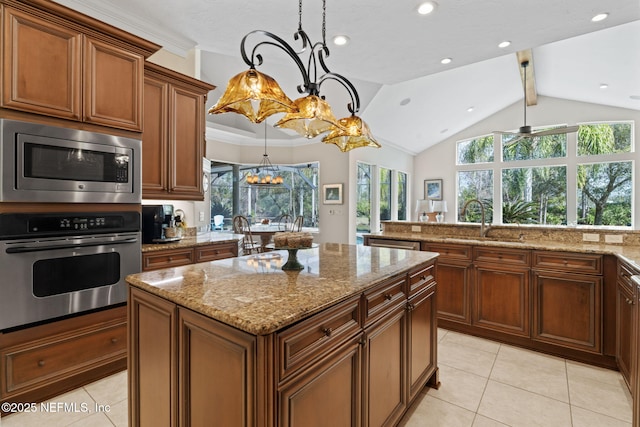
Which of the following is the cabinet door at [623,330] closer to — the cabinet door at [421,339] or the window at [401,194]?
the cabinet door at [421,339]

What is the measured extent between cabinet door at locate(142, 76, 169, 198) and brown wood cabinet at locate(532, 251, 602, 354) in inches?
133

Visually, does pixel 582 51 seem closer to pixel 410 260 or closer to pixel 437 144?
pixel 437 144

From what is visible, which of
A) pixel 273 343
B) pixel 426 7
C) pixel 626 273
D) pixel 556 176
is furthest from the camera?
pixel 556 176

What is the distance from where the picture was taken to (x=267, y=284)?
1.38 meters

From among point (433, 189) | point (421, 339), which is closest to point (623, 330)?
point (421, 339)

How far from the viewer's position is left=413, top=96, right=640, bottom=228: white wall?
6.85 meters

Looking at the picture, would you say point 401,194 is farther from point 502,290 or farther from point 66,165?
point 66,165

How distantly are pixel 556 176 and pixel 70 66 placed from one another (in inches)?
359

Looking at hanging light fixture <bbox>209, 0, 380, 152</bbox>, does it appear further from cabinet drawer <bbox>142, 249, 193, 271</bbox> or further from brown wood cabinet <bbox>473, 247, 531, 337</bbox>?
brown wood cabinet <bbox>473, 247, 531, 337</bbox>

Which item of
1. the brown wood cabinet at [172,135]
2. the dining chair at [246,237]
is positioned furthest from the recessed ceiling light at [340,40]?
the dining chair at [246,237]

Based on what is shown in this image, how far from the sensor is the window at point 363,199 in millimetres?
6938

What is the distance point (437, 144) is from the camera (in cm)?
895

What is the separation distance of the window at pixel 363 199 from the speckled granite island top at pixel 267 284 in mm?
4878

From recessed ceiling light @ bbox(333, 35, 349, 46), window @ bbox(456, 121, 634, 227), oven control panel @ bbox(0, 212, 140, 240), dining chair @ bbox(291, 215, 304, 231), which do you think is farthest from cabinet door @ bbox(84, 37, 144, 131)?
window @ bbox(456, 121, 634, 227)
